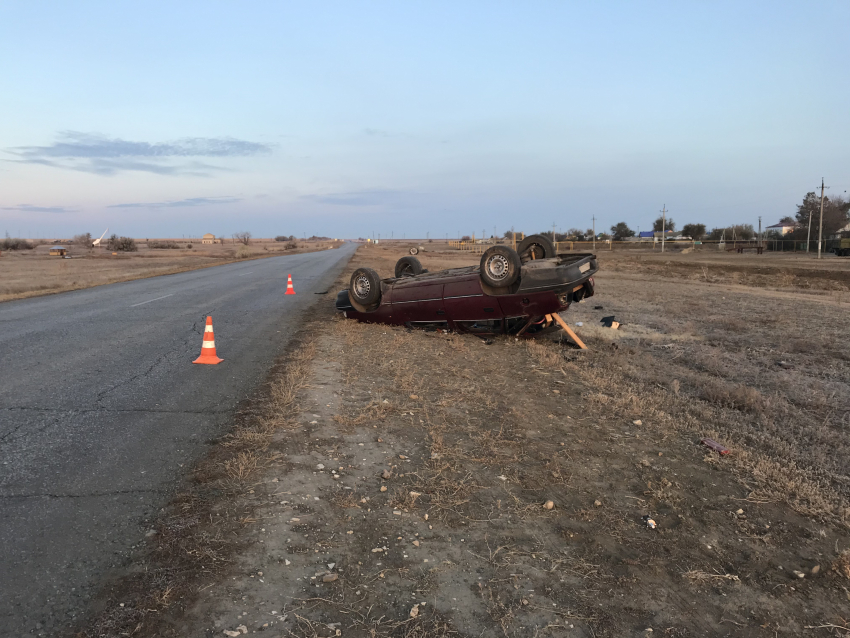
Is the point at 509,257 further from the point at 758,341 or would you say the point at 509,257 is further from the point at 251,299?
the point at 251,299

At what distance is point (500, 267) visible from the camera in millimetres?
8164

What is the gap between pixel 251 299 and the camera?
15617 millimetres

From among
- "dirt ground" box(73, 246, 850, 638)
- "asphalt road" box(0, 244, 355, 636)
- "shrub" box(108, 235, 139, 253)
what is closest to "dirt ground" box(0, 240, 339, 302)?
"asphalt road" box(0, 244, 355, 636)

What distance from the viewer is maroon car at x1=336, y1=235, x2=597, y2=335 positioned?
805cm

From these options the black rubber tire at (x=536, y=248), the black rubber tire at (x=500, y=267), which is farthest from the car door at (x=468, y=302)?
the black rubber tire at (x=536, y=248)

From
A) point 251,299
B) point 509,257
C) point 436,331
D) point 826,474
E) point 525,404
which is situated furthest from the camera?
point 251,299

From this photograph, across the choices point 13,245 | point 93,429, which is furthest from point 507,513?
point 13,245

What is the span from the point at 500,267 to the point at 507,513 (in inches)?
202

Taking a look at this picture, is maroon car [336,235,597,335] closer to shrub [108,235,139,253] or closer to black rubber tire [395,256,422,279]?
black rubber tire [395,256,422,279]

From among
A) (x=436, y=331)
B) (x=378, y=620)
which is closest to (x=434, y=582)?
(x=378, y=620)

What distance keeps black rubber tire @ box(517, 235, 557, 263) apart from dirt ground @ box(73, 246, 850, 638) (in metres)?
2.82

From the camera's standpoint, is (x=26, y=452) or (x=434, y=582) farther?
(x=26, y=452)

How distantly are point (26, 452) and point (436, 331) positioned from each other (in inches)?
255

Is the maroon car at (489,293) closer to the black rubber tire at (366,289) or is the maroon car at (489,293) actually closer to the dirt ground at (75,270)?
the black rubber tire at (366,289)
